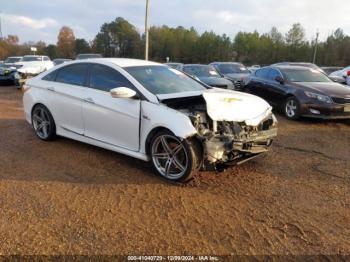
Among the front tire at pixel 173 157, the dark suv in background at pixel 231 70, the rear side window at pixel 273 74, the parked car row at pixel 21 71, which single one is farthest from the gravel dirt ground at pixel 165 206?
the parked car row at pixel 21 71

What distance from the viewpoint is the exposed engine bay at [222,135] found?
15.1ft

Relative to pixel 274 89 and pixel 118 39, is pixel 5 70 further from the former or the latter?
pixel 118 39

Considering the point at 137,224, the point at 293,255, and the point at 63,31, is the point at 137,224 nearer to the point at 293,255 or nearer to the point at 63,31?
the point at 293,255

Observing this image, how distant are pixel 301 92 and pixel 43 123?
21.0 ft

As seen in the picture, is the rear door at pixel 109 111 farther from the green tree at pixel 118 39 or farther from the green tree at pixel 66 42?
the green tree at pixel 66 42

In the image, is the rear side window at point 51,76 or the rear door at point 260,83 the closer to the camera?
the rear side window at point 51,76

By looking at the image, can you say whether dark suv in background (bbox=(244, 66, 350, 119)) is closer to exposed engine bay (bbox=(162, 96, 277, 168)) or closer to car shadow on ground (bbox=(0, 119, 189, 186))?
exposed engine bay (bbox=(162, 96, 277, 168))

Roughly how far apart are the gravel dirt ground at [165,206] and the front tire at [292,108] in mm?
3240

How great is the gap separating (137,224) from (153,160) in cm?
144

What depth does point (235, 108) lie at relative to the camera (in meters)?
4.97

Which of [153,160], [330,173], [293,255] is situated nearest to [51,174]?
[153,160]

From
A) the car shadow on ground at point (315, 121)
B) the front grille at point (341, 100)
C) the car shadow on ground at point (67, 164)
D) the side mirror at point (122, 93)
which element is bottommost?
the car shadow on ground at point (67, 164)

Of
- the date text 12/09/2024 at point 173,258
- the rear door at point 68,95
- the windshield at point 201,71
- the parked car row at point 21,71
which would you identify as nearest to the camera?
the date text 12/09/2024 at point 173,258

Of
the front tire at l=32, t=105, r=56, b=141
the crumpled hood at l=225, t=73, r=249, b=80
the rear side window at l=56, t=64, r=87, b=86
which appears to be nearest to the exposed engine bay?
the rear side window at l=56, t=64, r=87, b=86
